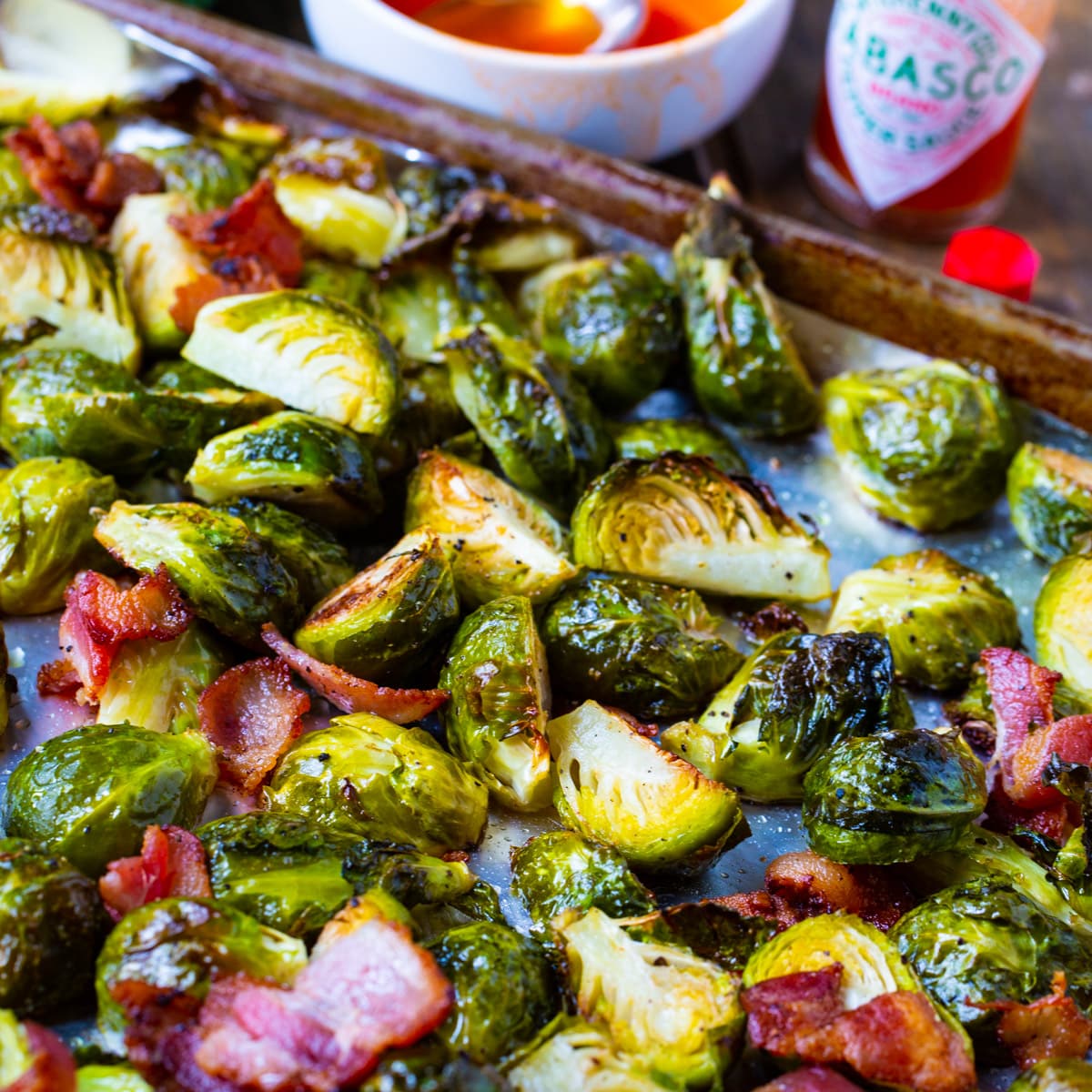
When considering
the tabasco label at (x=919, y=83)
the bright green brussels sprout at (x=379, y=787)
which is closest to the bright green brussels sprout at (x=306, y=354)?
the bright green brussels sprout at (x=379, y=787)

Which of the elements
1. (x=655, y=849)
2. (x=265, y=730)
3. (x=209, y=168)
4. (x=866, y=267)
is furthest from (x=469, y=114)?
(x=655, y=849)

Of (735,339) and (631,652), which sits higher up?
(735,339)

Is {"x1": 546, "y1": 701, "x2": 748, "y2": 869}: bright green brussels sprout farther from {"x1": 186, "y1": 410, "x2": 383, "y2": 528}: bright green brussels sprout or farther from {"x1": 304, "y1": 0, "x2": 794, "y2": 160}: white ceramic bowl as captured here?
{"x1": 304, "y1": 0, "x2": 794, "y2": 160}: white ceramic bowl

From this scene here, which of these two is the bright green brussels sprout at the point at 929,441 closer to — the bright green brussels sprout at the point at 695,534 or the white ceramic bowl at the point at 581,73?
the bright green brussels sprout at the point at 695,534

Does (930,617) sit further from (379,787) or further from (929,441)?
(379,787)

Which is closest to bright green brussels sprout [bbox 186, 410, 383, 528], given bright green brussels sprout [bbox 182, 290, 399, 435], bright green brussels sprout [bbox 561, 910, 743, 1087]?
bright green brussels sprout [bbox 182, 290, 399, 435]

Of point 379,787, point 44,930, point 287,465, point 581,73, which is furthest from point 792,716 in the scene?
point 581,73
